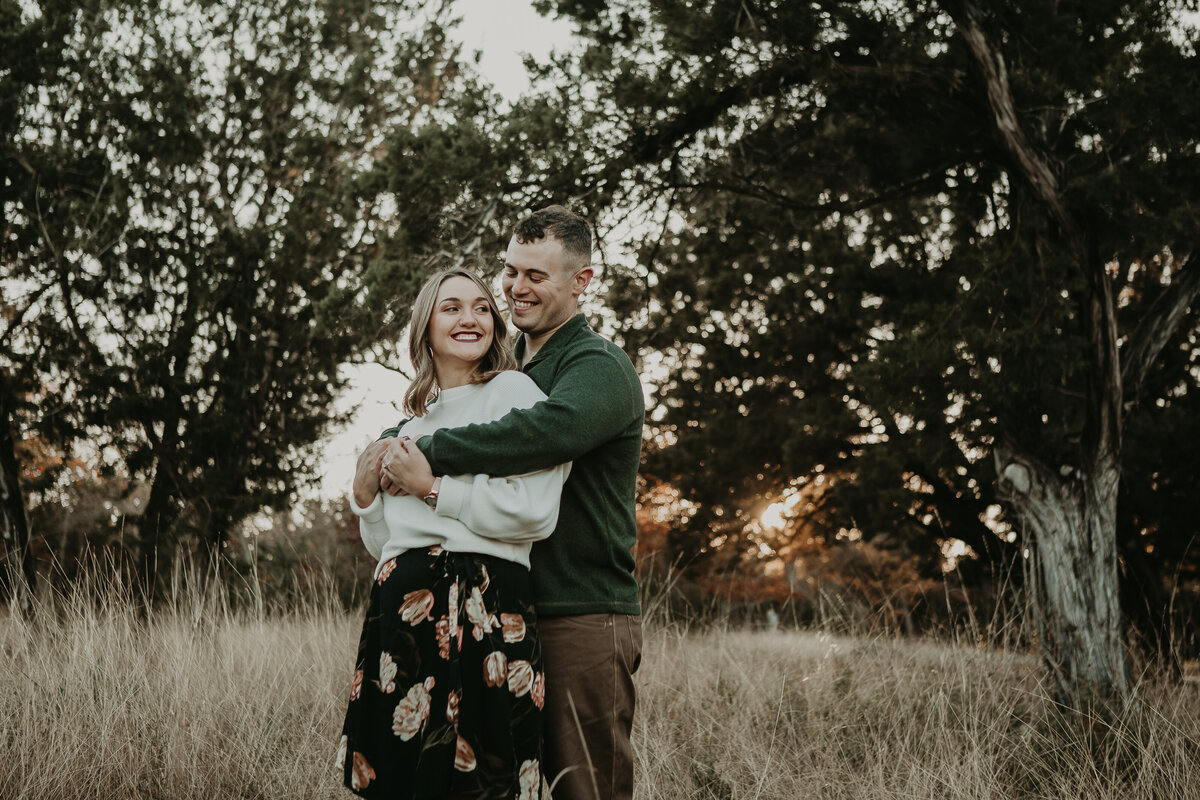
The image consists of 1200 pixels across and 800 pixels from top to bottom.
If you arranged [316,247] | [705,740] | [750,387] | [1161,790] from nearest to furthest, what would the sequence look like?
1. [1161,790]
2. [705,740]
3. [316,247]
4. [750,387]

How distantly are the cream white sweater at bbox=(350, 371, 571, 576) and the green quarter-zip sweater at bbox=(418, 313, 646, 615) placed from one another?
5 centimetres

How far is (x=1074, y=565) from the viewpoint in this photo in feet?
22.7

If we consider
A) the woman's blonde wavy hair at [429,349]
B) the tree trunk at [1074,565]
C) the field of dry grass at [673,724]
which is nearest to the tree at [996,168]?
the tree trunk at [1074,565]

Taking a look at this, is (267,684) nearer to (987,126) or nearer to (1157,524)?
(987,126)

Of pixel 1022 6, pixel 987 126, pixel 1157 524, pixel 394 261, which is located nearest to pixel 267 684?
pixel 394 261

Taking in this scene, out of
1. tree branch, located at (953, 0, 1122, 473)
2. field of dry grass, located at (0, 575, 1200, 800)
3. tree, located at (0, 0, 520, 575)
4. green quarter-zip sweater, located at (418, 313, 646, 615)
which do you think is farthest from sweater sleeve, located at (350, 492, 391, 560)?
tree, located at (0, 0, 520, 575)

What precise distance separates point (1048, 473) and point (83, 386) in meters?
11.5

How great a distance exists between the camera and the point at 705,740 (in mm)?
4504

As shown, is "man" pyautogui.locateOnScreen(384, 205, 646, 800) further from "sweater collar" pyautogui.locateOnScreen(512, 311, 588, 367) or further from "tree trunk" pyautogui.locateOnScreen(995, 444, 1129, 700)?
"tree trunk" pyautogui.locateOnScreen(995, 444, 1129, 700)

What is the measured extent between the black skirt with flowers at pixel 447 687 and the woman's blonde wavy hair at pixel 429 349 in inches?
17.6

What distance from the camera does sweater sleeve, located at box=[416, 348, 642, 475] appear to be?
2018 mm

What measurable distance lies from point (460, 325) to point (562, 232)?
0.40 metres

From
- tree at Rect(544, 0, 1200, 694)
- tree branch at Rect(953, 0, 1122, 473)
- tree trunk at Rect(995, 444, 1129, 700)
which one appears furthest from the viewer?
tree branch at Rect(953, 0, 1122, 473)

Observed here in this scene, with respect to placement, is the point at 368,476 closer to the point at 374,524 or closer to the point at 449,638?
the point at 374,524
